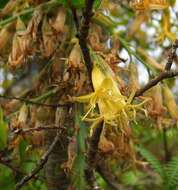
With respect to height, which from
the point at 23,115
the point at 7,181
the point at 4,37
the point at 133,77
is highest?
the point at 4,37

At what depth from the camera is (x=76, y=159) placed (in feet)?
5.02

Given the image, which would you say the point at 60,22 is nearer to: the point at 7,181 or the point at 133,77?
the point at 133,77

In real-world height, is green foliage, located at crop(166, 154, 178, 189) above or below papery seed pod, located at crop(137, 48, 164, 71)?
below

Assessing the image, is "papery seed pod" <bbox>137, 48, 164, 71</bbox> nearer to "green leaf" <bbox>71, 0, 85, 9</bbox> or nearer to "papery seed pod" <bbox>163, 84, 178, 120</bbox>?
"papery seed pod" <bbox>163, 84, 178, 120</bbox>

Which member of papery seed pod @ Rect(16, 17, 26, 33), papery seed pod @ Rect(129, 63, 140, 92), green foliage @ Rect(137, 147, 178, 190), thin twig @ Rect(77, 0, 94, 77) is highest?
papery seed pod @ Rect(16, 17, 26, 33)

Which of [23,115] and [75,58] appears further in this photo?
[23,115]

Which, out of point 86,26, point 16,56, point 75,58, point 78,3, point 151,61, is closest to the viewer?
point 86,26

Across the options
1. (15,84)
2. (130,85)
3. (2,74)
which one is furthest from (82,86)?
(15,84)

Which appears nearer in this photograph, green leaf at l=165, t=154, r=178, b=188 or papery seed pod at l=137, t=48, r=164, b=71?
green leaf at l=165, t=154, r=178, b=188

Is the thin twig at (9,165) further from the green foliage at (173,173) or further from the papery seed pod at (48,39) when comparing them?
the green foliage at (173,173)

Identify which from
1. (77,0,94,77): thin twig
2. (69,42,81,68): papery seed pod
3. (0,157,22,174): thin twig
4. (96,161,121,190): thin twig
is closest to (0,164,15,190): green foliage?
(0,157,22,174): thin twig

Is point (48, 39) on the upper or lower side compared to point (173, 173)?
upper

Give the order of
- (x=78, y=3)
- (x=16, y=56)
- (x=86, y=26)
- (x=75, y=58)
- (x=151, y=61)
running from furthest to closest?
(x=151, y=61) → (x=16, y=56) → (x=75, y=58) → (x=78, y=3) → (x=86, y=26)

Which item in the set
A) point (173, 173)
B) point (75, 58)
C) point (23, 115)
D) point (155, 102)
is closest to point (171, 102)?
point (155, 102)
